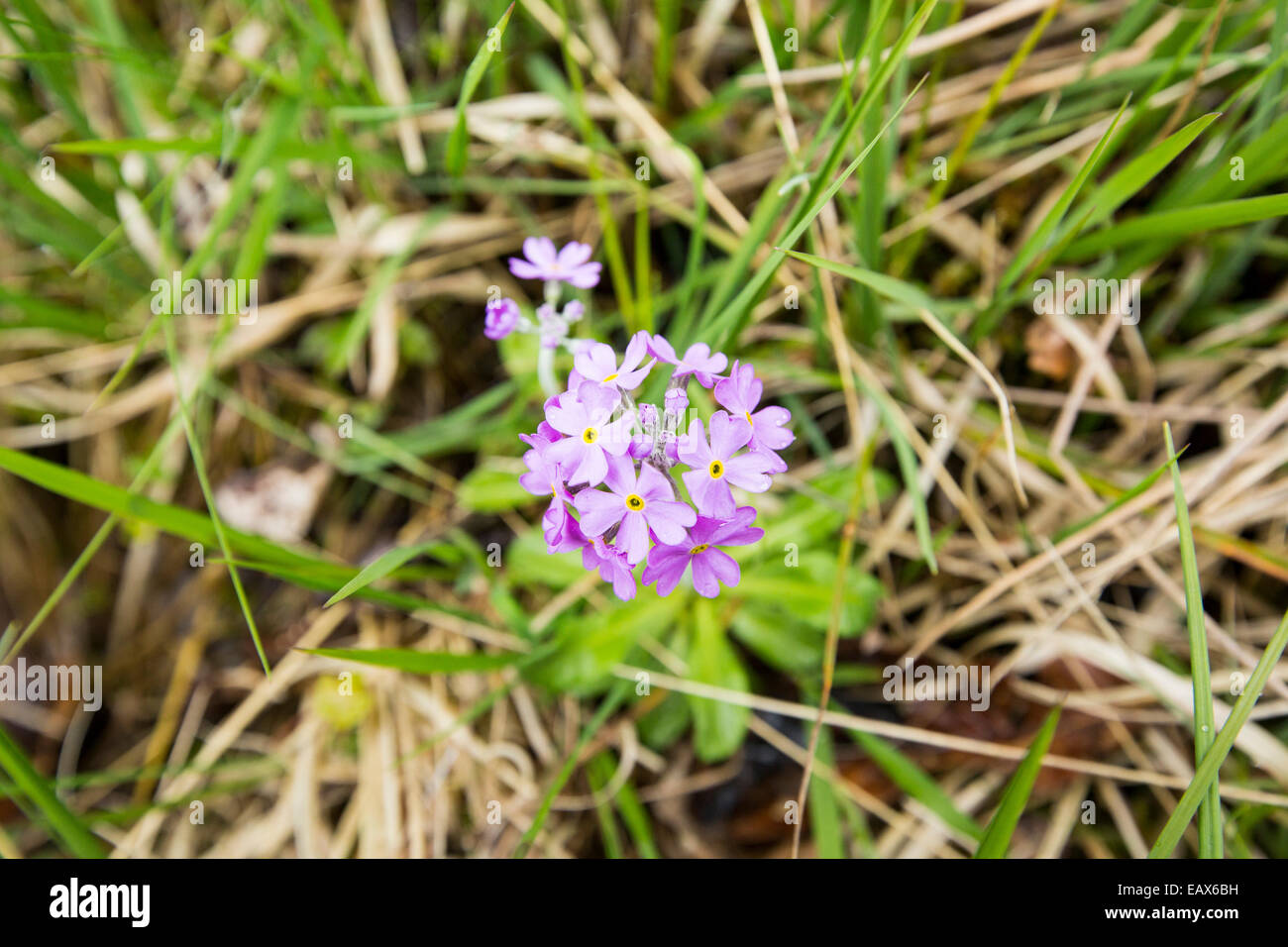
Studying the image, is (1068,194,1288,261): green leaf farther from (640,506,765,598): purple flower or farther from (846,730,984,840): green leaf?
(846,730,984,840): green leaf

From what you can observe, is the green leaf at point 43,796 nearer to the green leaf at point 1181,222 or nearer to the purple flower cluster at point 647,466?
the purple flower cluster at point 647,466

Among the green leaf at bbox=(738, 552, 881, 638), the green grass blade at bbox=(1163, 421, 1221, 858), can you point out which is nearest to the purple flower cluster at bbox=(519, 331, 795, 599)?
the green leaf at bbox=(738, 552, 881, 638)

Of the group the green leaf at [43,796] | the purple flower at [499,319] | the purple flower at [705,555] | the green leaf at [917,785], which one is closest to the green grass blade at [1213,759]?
the green leaf at [917,785]

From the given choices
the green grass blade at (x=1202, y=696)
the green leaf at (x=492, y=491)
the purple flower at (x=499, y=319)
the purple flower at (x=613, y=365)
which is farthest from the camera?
the green leaf at (x=492, y=491)

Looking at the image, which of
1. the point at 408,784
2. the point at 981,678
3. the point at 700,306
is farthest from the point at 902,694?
the point at 408,784

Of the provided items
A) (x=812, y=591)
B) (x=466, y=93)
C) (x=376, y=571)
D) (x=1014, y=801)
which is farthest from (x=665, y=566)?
(x=466, y=93)

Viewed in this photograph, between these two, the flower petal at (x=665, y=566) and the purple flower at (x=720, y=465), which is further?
the flower petal at (x=665, y=566)
